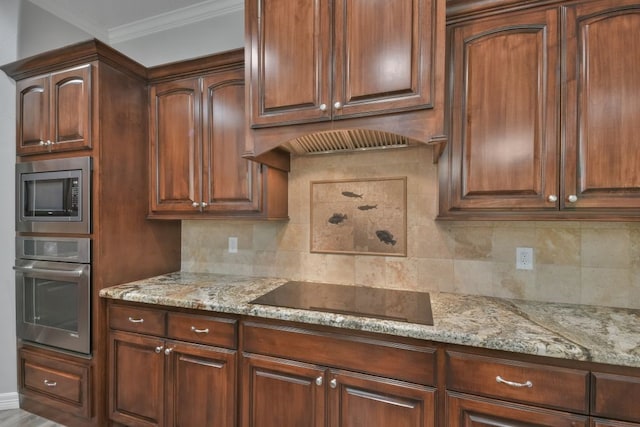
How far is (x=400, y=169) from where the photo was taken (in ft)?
6.11

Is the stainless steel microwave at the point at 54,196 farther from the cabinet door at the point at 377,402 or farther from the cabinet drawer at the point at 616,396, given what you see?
the cabinet drawer at the point at 616,396

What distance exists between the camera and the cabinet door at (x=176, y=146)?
78.2 inches

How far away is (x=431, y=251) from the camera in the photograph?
1801mm

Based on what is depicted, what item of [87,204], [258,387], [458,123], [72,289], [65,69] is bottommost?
[258,387]

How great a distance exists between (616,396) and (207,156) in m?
Answer: 2.18

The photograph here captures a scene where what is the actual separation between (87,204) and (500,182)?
2.24 meters

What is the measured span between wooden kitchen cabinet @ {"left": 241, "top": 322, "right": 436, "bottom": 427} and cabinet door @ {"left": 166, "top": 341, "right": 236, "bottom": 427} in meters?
0.10

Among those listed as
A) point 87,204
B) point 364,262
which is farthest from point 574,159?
point 87,204

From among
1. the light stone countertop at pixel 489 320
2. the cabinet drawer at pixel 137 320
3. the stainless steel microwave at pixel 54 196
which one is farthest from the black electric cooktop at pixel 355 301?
the stainless steel microwave at pixel 54 196

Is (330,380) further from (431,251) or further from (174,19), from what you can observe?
(174,19)

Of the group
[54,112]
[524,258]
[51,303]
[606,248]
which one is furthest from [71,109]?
[606,248]

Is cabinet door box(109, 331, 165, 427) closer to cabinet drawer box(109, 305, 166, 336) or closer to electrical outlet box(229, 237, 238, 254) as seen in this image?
cabinet drawer box(109, 305, 166, 336)

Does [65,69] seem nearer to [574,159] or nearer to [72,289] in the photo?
[72,289]

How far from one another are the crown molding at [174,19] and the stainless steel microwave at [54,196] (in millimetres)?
1379
